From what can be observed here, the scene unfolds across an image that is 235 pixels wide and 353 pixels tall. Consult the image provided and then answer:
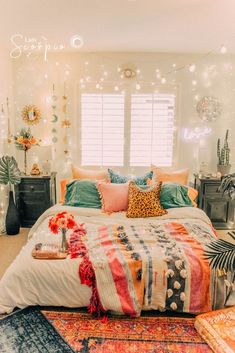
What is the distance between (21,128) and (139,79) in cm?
187

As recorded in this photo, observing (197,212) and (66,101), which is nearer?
(197,212)

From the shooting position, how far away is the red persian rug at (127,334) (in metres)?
2.26

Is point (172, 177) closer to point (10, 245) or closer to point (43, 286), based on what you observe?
point (10, 245)

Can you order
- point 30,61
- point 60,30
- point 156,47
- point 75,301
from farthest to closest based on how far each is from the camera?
point 30,61, point 156,47, point 60,30, point 75,301

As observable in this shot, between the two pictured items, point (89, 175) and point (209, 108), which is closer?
point (89, 175)

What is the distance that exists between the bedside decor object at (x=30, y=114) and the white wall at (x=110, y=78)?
0.24ft

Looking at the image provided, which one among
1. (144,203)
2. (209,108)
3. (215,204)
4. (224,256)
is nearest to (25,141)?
(144,203)

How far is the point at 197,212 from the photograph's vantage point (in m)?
3.81

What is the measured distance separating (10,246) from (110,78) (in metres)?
2.67

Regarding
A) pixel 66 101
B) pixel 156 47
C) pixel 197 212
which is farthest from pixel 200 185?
pixel 66 101

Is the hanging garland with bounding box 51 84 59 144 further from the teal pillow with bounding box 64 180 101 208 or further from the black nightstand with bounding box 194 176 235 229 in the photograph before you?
the black nightstand with bounding box 194 176 235 229

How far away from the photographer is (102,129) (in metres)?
4.92

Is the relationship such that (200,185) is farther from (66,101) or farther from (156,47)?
(66,101)

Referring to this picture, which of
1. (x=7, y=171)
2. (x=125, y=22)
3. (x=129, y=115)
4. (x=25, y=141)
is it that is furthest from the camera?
(x=129, y=115)
